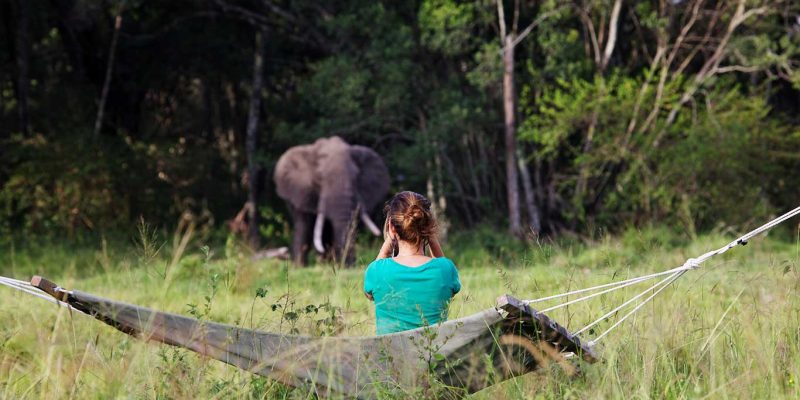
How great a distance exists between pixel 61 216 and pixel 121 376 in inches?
575

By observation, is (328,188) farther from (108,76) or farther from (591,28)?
(108,76)

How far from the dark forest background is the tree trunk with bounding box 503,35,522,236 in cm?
4

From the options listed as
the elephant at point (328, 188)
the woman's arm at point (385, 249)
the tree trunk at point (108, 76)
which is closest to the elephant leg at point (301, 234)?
the elephant at point (328, 188)

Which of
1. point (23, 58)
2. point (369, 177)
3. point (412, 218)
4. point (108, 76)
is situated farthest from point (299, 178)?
point (412, 218)

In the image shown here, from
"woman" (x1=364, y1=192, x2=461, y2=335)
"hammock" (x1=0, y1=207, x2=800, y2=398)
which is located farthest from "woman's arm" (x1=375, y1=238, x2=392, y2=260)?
"hammock" (x1=0, y1=207, x2=800, y2=398)

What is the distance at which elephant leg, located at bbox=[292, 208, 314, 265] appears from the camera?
13844mm

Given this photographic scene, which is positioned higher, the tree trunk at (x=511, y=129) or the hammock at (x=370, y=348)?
the hammock at (x=370, y=348)

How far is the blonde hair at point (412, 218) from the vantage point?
4422 millimetres

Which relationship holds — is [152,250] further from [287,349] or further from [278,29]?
[278,29]

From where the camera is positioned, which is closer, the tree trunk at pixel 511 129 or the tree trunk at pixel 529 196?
the tree trunk at pixel 511 129

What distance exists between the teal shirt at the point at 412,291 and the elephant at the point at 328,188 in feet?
28.1

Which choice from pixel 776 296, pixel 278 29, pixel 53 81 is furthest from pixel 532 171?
pixel 776 296

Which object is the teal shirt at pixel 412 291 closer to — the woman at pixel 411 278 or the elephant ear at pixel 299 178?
the woman at pixel 411 278

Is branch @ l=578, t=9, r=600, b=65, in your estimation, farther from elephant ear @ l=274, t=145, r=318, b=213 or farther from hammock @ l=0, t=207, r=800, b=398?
hammock @ l=0, t=207, r=800, b=398
